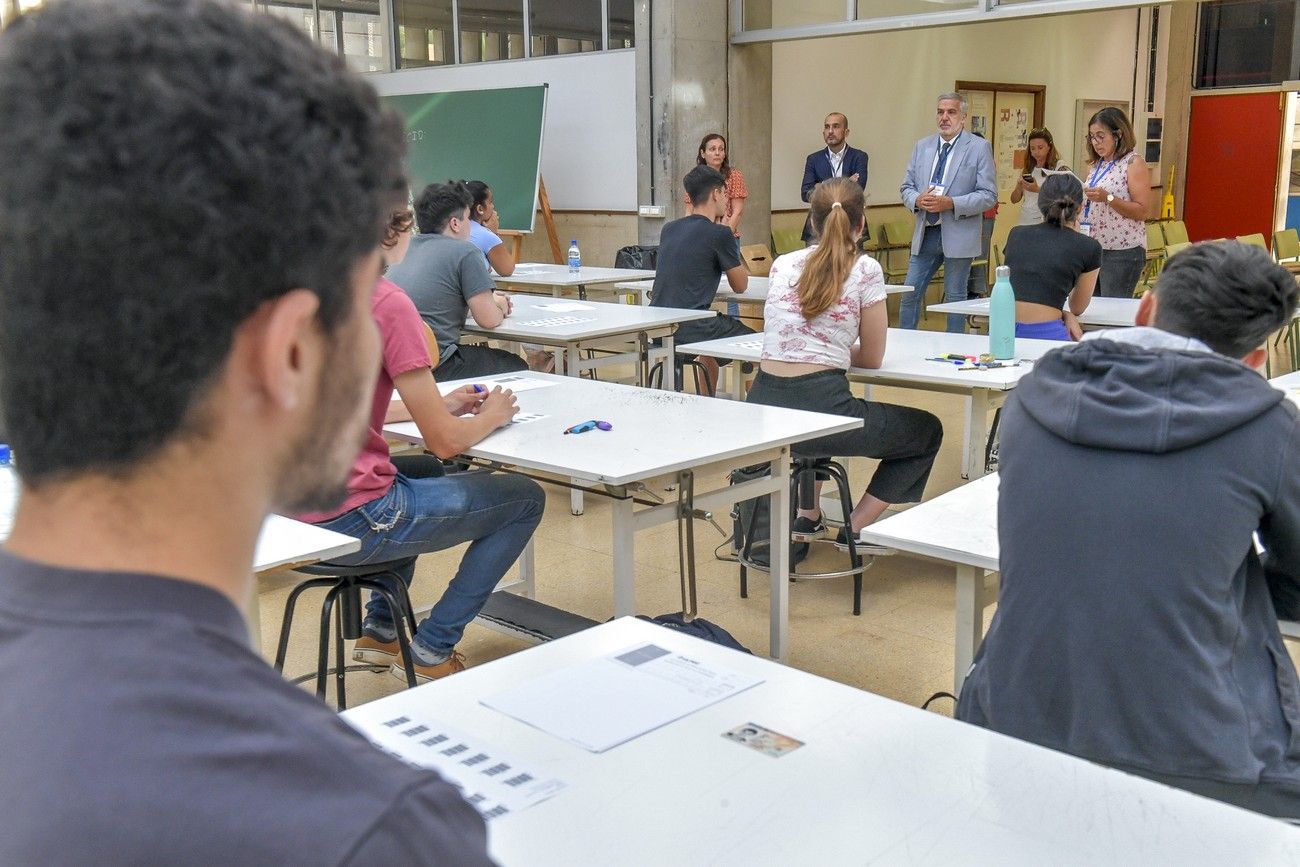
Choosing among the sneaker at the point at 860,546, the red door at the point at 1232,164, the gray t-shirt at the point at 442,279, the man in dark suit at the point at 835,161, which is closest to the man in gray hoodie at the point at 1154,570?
the sneaker at the point at 860,546

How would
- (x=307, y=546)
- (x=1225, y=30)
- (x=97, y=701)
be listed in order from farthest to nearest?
(x=1225, y=30)
(x=307, y=546)
(x=97, y=701)

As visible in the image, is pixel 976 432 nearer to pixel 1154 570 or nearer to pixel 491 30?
pixel 1154 570

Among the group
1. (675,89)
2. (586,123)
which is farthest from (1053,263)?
(586,123)

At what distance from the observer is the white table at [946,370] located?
379 centimetres

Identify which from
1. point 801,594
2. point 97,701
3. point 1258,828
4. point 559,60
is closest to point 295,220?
point 97,701

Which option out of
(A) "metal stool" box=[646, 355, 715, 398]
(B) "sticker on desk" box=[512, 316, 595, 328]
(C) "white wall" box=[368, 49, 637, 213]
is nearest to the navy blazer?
(C) "white wall" box=[368, 49, 637, 213]

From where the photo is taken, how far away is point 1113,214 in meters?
6.18

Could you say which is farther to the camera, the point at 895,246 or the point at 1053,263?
the point at 895,246

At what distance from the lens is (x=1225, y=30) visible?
43.7 ft

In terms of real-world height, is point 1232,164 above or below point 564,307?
above

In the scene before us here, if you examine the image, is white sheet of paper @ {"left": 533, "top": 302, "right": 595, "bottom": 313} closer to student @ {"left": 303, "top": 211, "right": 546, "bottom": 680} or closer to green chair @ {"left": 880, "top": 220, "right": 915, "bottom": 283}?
student @ {"left": 303, "top": 211, "right": 546, "bottom": 680}

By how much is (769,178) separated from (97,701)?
956cm

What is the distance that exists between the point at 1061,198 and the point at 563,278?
320cm

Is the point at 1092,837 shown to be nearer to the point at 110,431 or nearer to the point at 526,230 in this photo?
the point at 110,431
